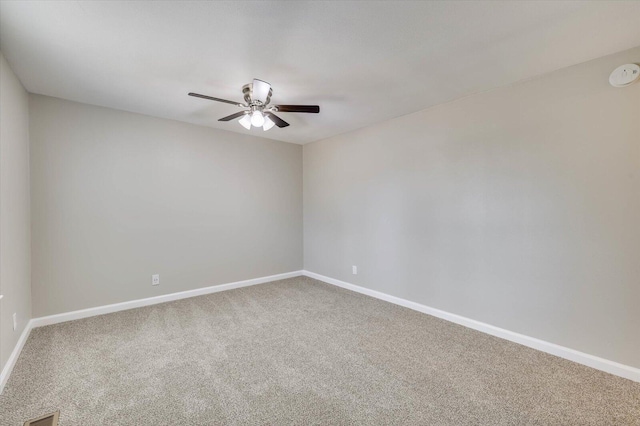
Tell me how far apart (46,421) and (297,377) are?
58.0 inches

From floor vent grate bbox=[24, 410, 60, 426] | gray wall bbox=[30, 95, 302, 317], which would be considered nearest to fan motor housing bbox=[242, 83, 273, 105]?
gray wall bbox=[30, 95, 302, 317]

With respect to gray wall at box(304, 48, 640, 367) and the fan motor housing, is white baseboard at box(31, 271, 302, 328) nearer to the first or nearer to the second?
gray wall at box(304, 48, 640, 367)

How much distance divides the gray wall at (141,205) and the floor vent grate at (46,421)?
6.00 feet

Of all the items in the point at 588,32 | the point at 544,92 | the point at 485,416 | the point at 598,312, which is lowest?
the point at 485,416

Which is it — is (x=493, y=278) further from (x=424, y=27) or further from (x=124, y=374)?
(x=124, y=374)

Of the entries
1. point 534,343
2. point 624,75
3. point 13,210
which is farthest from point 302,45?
point 534,343

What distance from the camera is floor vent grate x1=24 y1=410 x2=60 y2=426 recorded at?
160 centimetres

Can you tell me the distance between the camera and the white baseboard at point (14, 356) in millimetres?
1947

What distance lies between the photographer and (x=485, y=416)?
167cm

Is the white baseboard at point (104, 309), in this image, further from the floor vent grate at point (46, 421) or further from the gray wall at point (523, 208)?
the gray wall at point (523, 208)

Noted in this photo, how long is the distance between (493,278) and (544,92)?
174 centimetres

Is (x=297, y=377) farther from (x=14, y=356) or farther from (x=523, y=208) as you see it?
(x=523, y=208)

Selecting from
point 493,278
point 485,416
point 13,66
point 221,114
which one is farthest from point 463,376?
point 13,66

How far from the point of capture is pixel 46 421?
1621mm
